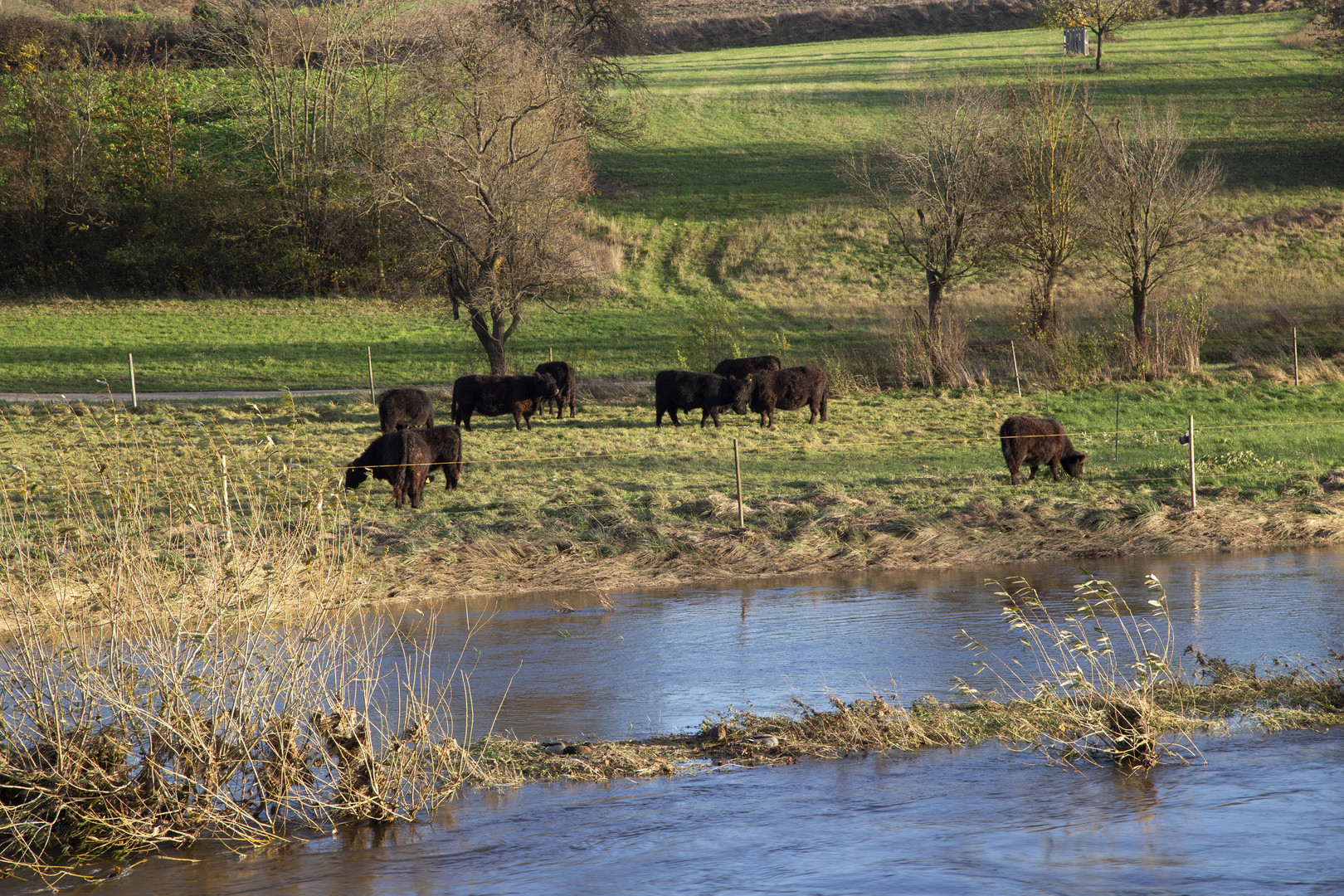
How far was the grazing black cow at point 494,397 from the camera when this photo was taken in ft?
74.1

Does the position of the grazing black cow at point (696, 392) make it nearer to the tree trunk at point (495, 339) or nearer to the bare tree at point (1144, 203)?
the tree trunk at point (495, 339)

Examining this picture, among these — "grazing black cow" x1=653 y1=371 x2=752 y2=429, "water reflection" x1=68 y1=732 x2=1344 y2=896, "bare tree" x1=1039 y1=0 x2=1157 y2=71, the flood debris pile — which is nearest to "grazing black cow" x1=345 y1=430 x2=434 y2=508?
"grazing black cow" x1=653 y1=371 x2=752 y2=429

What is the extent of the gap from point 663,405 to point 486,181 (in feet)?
22.0

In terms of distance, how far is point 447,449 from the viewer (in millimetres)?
17203

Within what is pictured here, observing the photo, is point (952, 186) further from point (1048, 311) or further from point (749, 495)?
point (749, 495)

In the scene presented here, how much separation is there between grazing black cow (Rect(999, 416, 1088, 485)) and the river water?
6346 millimetres

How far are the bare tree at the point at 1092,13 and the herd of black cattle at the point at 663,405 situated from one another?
39.5 metres

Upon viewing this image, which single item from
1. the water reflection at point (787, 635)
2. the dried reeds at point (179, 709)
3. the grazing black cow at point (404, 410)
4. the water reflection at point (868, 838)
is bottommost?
the water reflection at point (868, 838)

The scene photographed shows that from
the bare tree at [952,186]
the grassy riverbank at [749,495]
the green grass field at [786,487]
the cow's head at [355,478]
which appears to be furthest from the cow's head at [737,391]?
the cow's head at [355,478]

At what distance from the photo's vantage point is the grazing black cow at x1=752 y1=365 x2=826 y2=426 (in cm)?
2309

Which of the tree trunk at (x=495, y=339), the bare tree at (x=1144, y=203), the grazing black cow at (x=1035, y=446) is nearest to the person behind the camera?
the grazing black cow at (x=1035, y=446)

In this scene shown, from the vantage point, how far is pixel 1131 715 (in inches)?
300

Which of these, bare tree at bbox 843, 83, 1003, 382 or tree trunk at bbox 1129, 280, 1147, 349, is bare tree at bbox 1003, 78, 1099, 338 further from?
tree trunk at bbox 1129, 280, 1147, 349

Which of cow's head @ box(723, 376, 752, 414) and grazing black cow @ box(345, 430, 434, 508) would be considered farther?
cow's head @ box(723, 376, 752, 414)
